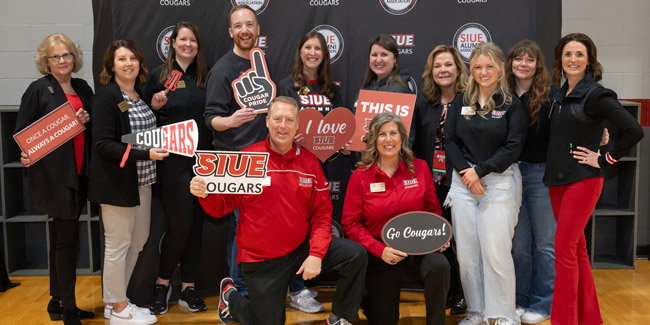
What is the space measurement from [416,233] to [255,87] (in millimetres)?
1269

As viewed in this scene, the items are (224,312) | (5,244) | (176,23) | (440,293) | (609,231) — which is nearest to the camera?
(440,293)

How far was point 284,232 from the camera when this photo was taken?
287 cm

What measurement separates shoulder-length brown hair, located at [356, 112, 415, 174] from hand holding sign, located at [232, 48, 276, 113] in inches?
26.3

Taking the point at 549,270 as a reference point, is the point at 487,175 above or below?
above

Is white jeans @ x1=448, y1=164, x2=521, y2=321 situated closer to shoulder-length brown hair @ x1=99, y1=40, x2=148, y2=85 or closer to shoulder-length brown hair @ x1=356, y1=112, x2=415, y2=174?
shoulder-length brown hair @ x1=356, y1=112, x2=415, y2=174

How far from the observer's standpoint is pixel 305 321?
3486 mm

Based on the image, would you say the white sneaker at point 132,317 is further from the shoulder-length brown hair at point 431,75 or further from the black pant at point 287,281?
the shoulder-length brown hair at point 431,75

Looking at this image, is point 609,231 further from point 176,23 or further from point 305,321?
point 176,23

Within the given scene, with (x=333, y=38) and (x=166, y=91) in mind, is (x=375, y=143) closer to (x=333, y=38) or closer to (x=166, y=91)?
(x=333, y=38)

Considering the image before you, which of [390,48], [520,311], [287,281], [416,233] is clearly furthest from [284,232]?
[520,311]

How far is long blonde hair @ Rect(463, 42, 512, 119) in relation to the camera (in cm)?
303

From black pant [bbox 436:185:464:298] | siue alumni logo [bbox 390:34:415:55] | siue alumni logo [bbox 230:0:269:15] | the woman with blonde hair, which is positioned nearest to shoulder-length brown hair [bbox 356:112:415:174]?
the woman with blonde hair

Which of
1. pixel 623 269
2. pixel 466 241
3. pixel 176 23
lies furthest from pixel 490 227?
pixel 176 23

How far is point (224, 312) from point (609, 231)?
3421mm
